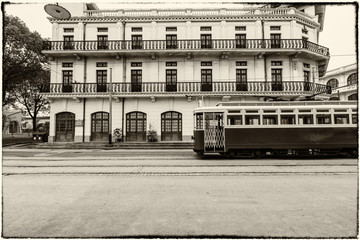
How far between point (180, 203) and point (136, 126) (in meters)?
19.1

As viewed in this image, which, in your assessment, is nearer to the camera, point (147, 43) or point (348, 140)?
point (348, 140)

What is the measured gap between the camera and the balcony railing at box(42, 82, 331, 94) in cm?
2317

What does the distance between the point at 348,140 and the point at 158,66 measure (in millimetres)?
16610

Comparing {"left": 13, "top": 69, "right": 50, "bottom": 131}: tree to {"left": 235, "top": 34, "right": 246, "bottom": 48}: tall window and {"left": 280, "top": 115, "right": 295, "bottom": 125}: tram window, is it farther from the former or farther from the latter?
{"left": 280, "top": 115, "right": 295, "bottom": 125}: tram window

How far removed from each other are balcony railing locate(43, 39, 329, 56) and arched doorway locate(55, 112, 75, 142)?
20.5ft

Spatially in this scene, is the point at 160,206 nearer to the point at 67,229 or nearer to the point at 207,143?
the point at 67,229

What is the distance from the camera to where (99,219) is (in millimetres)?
4211

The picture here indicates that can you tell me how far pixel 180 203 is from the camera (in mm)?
5094

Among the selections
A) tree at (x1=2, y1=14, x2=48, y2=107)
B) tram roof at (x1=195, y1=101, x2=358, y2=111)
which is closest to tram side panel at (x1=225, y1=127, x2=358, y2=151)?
tram roof at (x1=195, y1=101, x2=358, y2=111)

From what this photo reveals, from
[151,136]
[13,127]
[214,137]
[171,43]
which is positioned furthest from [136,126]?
[13,127]

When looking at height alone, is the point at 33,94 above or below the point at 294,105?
above

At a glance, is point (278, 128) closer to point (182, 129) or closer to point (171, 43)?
point (182, 129)

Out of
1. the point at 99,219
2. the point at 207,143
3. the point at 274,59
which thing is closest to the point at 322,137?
the point at 207,143

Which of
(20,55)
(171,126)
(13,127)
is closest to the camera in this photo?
(171,126)
